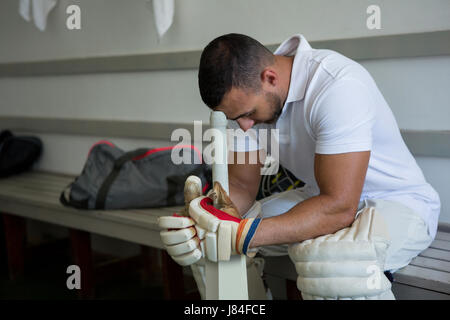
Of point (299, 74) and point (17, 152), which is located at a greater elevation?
point (299, 74)

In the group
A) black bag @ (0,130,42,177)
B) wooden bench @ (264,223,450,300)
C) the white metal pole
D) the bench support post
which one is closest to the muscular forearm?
the white metal pole

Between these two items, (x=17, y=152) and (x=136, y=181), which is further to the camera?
(x=17, y=152)

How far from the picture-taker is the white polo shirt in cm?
126

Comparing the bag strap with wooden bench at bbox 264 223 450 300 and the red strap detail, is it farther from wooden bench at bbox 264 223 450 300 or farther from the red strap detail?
the red strap detail

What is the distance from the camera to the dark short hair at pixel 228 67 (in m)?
1.29

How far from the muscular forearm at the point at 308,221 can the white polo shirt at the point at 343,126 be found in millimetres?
137

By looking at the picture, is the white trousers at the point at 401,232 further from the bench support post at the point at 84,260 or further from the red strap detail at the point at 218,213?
the bench support post at the point at 84,260

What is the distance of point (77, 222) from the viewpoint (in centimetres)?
229

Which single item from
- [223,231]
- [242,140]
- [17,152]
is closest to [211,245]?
[223,231]

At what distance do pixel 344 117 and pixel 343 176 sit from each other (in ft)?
0.49

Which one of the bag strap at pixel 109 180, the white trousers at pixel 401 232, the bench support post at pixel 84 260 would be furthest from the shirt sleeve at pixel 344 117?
the bench support post at pixel 84 260

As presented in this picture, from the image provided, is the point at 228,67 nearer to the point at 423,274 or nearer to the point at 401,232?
the point at 401,232

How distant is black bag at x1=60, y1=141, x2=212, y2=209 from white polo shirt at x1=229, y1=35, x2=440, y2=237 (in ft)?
1.99

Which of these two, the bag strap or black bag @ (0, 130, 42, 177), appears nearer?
the bag strap
